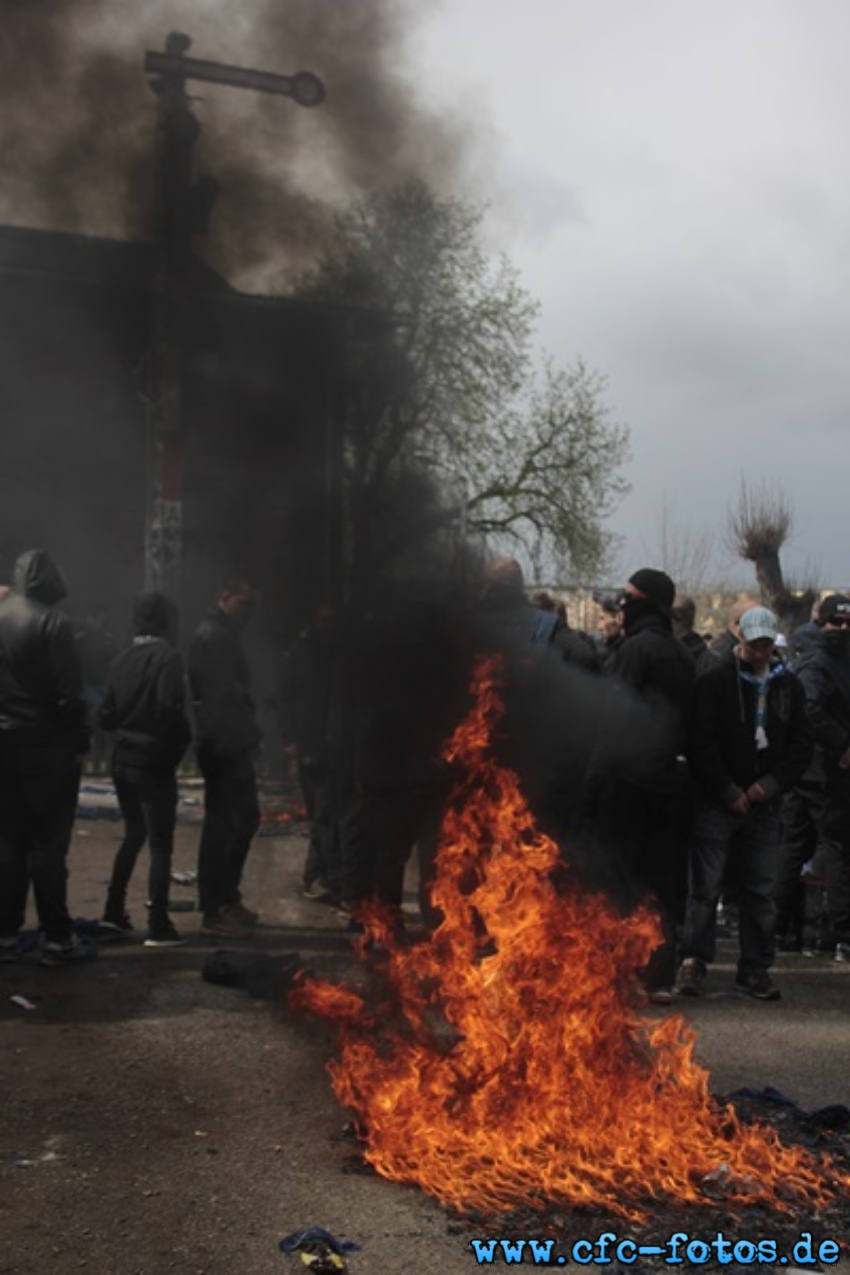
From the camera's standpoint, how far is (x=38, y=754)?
6680 millimetres

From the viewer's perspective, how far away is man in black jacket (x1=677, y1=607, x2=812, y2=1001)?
264 inches

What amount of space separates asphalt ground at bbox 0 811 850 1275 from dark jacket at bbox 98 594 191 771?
1029mm

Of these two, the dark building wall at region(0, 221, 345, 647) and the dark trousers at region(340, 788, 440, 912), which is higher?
the dark building wall at region(0, 221, 345, 647)

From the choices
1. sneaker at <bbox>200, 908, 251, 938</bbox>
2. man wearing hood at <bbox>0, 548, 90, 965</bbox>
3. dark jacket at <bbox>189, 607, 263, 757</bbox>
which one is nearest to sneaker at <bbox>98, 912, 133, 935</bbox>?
sneaker at <bbox>200, 908, 251, 938</bbox>

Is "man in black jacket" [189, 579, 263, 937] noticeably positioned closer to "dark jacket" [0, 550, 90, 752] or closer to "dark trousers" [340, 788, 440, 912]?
"dark trousers" [340, 788, 440, 912]

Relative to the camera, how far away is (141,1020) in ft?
19.1

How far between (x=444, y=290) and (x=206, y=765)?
6.15 metres

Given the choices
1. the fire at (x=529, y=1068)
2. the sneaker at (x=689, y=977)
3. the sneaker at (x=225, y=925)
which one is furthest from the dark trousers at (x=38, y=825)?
the sneaker at (x=689, y=977)

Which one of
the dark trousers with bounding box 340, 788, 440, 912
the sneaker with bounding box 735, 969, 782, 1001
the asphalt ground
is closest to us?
the asphalt ground

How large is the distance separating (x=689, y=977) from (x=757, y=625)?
70.0 inches

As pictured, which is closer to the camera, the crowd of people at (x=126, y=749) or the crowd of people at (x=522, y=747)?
the crowd of people at (x=522, y=747)

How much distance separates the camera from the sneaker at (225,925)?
7.59 m

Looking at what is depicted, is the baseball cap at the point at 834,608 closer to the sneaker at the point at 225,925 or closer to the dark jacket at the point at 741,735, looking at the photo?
the dark jacket at the point at 741,735

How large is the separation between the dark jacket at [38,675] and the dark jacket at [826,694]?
13.2ft
